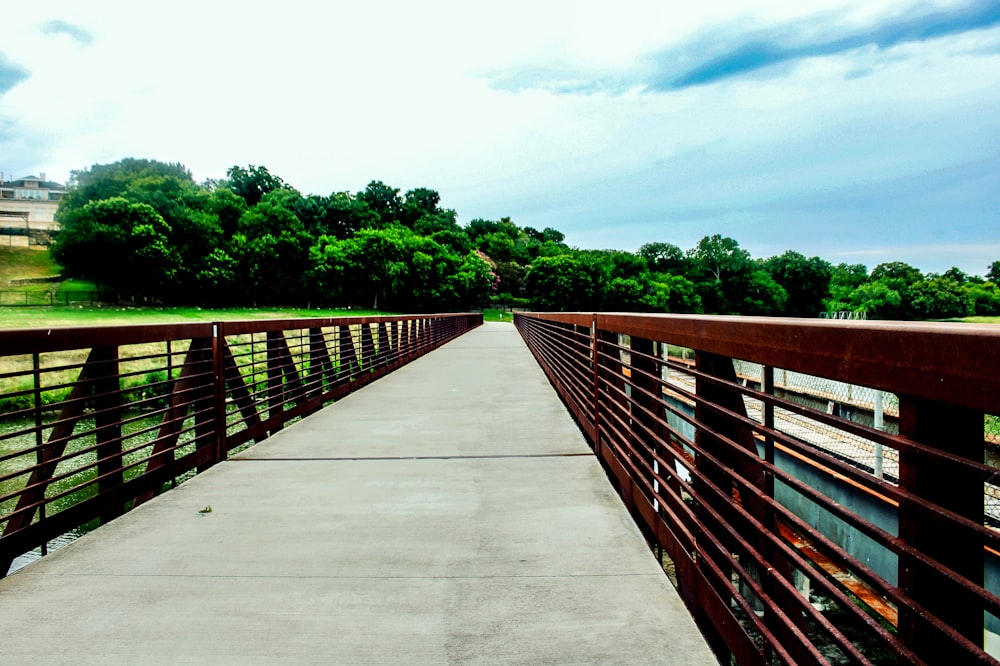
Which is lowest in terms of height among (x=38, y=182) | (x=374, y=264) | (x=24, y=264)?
(x=374, y=264)

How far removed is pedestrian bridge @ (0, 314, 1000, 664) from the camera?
3.43 ft

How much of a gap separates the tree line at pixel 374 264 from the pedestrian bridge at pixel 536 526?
61.1 m

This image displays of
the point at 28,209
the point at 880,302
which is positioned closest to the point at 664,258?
the point at 880,302

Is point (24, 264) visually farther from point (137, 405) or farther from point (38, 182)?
point (137, 405)

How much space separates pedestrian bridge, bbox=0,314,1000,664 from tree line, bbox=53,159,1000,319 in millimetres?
61123

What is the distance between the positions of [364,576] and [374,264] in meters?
64.5

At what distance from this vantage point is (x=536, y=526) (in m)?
3.01

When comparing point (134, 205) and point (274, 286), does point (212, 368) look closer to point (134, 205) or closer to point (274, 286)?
point (134, 205)

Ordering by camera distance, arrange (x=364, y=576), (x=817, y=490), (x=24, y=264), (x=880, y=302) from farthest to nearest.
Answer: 1. (x=24, y=264)
2. (x=880, y=302)
3. (x=364, y=576)
4. (x=817, y=490)

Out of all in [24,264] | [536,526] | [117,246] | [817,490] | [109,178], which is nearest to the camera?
[817,490]

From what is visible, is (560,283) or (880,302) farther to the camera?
(560,283)

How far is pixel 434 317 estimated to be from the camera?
64.7ft

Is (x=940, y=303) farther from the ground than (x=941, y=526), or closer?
closer

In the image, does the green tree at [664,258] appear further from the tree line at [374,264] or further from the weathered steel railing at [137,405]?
the weathered steel railing at [137,405]
